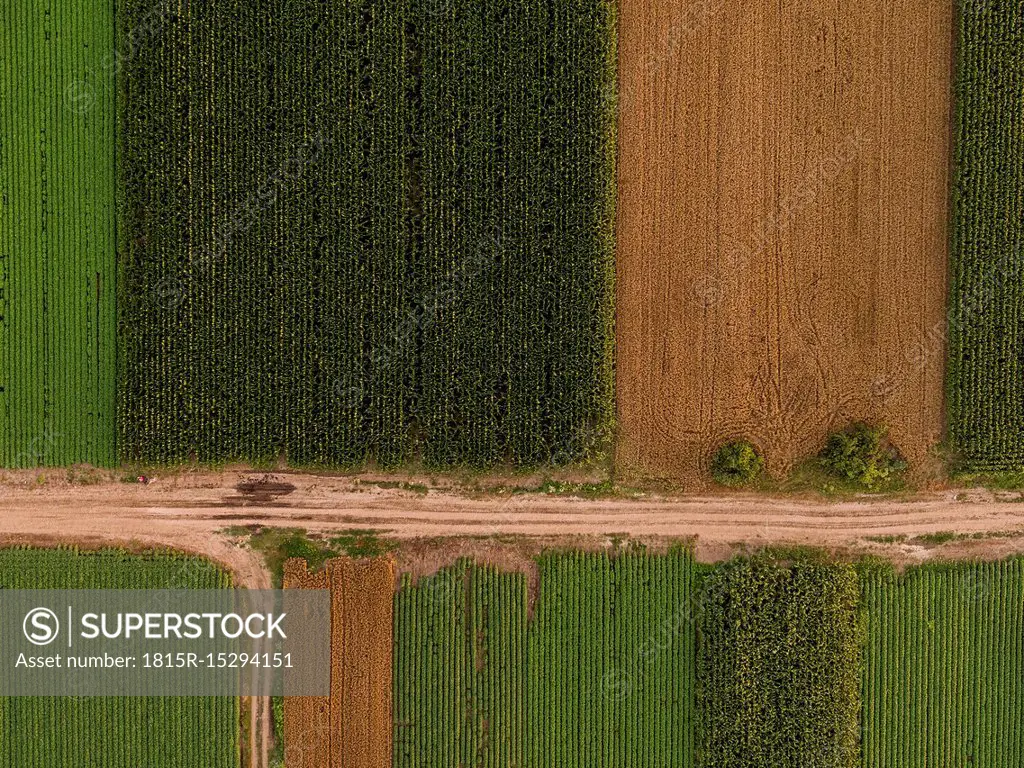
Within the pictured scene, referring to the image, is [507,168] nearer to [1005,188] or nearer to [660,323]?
[660,323]

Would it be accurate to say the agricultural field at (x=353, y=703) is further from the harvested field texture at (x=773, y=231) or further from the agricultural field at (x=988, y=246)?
the agricultural field at (x=988, y=246)

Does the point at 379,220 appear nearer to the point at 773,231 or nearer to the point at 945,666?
the point at 773,231

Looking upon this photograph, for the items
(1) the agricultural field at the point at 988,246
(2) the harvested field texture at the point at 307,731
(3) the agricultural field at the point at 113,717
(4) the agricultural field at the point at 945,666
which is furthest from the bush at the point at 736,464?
(3) the agricultural field at the point at 113,717

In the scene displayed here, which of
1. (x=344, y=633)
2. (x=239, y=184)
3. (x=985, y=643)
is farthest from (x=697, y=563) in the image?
(x=239, y=184)
